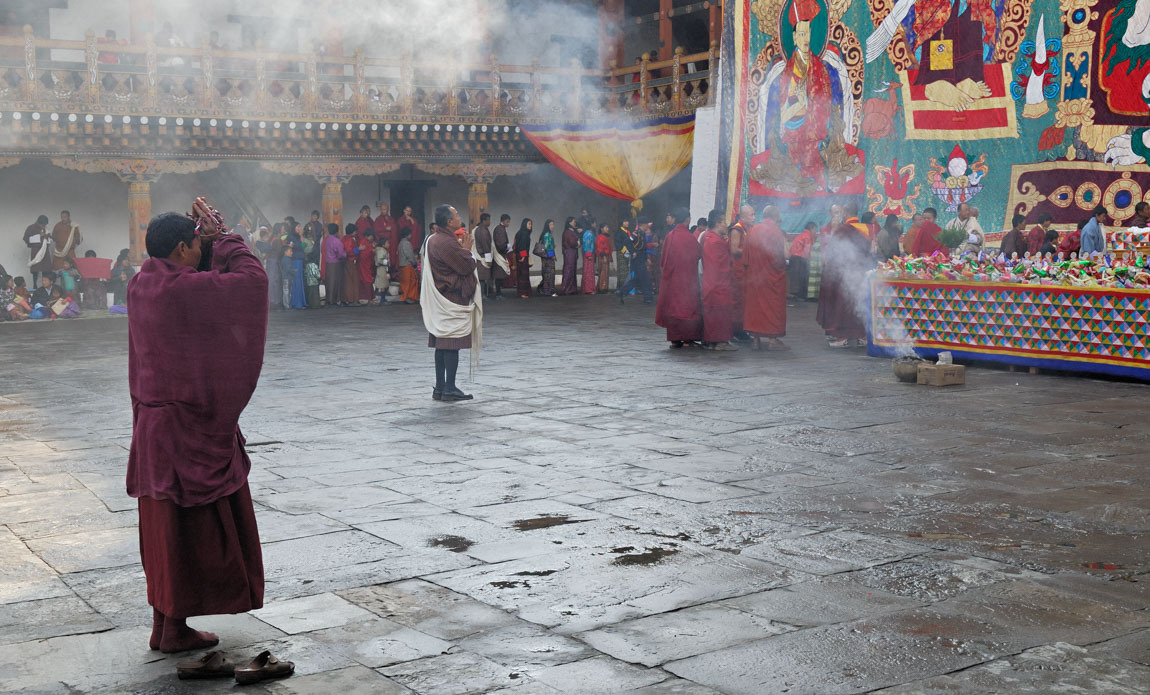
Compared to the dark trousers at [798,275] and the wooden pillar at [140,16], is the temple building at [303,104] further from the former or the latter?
the dark trousers at [798,275]

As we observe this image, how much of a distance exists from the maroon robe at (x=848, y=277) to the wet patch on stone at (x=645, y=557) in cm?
731

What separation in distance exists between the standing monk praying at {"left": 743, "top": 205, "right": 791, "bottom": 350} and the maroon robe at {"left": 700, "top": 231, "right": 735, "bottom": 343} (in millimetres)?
245

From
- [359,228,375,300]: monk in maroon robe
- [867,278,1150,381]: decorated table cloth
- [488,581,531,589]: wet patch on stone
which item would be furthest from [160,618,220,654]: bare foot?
[359,228,375,300]: monk in maroon robe

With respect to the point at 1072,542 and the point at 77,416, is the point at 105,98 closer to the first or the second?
the point at 77,416

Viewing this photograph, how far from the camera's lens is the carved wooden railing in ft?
55.2

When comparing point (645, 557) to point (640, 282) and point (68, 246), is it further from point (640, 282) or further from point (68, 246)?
point (68, 246)

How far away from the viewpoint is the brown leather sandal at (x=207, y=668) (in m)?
3.41

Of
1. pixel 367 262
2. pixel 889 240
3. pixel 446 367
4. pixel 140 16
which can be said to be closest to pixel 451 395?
pixel 446 367

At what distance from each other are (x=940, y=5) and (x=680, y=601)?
1167cm

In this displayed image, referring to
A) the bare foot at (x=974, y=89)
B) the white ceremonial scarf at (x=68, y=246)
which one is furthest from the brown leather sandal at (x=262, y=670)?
the white ceremonial scarf at (x=68, y=246)

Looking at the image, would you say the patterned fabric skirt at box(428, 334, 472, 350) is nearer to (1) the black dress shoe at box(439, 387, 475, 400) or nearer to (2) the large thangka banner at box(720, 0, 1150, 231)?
(1) the black dress shoe at box(439, 387, 475, 400)

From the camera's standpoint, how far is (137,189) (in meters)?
17.8

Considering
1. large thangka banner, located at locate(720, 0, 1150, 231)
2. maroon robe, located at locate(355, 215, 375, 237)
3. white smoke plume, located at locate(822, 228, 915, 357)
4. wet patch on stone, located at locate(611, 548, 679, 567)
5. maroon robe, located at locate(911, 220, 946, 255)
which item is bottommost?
wet patch on stone, located at locate(611, 548, 679, 567)

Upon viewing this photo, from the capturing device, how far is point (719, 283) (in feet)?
37.1
